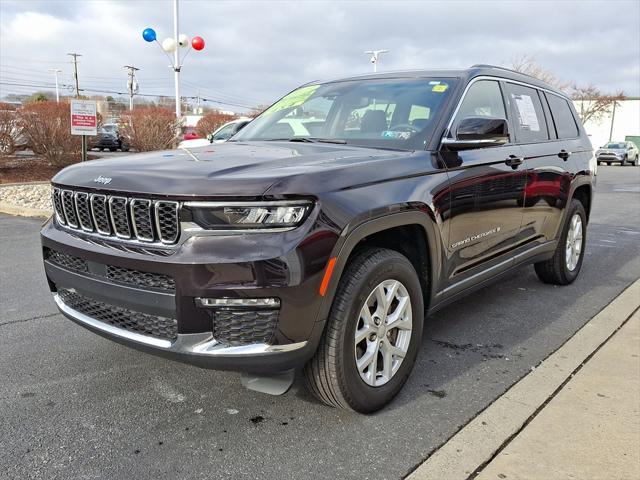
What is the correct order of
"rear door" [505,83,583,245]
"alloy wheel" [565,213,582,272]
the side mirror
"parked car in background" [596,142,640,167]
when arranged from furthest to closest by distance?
"parked car in background" [596,142,640,167] < "alloy wheel" [565,213,582,272] < "rear door" [505,83,583,245] < the side mirror

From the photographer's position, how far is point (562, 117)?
531 cm

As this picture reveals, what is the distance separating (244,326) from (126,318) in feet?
2.10

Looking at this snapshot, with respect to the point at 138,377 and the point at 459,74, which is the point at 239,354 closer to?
the point at 138,377

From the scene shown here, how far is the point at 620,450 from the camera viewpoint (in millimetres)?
2615

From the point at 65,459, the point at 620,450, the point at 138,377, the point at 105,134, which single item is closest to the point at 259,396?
the point at 138,377

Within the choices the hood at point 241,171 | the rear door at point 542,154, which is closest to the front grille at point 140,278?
the hood at point 241,171

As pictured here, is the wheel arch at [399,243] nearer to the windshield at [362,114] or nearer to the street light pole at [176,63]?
the windshield at [362,114]

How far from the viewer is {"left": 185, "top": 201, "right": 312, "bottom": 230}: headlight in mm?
2359

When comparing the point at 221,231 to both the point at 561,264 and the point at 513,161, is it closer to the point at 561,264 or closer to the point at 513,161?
the point at 513,161

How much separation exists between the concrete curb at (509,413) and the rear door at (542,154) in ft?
2.98

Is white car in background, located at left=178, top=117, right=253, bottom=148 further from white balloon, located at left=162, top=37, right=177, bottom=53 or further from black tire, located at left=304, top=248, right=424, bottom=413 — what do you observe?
white balloon, located at left=162, top=37, right=177, bottom=53

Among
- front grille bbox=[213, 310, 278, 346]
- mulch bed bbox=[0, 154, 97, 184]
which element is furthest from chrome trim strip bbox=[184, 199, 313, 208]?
mulch bed bbox=[0, 154, 97, 184]

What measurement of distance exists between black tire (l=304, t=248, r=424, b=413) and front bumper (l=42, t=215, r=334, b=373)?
13 cm

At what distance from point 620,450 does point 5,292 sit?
484 centimetres
